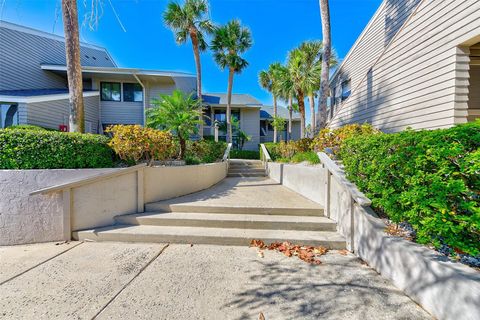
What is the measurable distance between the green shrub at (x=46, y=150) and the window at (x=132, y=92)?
36.4ft

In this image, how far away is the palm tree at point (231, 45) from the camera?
1564 cm

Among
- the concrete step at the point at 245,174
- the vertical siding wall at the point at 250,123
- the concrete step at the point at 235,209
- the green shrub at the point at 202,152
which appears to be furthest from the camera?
the vertical siding wall at the point at 250,123

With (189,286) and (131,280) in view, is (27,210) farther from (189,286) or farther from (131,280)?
(189,286)

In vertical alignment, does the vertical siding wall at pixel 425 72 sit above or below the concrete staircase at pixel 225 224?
above

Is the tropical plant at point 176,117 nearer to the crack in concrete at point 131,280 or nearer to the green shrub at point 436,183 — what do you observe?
the crack in concrete at point 131,280

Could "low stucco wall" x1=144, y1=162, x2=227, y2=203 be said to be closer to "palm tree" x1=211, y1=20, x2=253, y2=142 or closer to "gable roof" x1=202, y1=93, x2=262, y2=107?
"palm tree" x1=211, y1=20, x2=253, y2=142

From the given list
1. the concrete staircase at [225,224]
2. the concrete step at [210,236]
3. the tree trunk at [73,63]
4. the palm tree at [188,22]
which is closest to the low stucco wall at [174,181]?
the concrete staircase at [225,224]

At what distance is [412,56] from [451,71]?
4.73 feet

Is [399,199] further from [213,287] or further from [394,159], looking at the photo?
[213,287]

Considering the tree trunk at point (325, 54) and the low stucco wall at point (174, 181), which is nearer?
the low stucco wall at point (174, 181)

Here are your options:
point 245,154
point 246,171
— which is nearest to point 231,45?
point 245,154

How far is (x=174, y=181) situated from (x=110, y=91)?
12.1 meters

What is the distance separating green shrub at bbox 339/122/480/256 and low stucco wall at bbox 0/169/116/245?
17.9ft

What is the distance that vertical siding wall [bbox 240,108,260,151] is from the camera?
21734 mm
